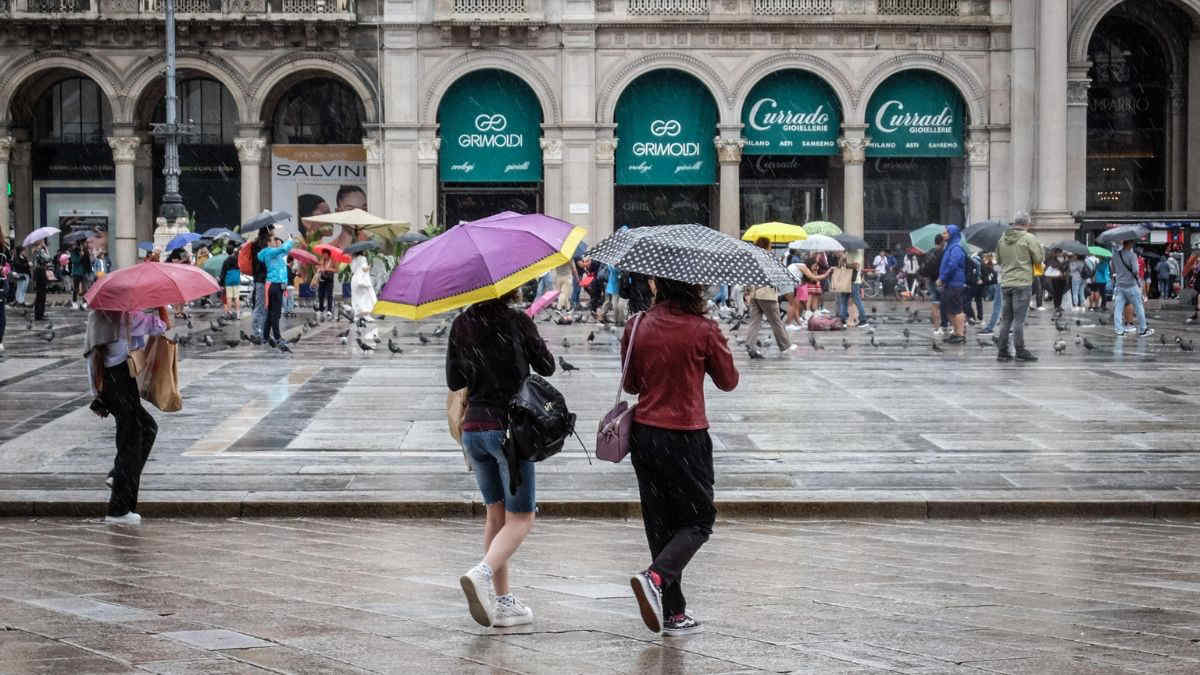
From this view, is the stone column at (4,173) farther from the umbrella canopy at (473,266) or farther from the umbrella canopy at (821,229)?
the umbrella canopy at (473,266)

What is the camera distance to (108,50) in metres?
43.9

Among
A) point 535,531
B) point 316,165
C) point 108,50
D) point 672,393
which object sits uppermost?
point 108,50

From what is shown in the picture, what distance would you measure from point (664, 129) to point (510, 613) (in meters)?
38.1

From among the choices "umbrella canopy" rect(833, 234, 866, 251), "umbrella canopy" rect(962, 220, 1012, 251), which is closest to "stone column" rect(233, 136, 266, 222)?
"umbrella canopy" rect(833, 234, 866, 251)

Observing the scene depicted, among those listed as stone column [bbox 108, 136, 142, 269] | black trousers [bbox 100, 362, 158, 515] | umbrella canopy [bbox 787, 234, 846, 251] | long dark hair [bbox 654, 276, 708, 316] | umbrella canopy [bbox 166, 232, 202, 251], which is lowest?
black trousers [bbox 100, 362, 158, 515]

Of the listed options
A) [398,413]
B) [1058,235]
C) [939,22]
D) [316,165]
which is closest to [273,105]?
[316,165]

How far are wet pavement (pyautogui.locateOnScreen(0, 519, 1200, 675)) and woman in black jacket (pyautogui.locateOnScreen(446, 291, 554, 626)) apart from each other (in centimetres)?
34

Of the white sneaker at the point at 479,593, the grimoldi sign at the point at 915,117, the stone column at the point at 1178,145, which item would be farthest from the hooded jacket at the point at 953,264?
the stone column at the point at 1178,145

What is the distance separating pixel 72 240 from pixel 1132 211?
2960 centimetres

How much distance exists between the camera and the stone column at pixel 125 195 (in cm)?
4441

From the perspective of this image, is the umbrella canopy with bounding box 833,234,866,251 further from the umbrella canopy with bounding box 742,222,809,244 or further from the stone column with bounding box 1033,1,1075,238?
the stone column with bounding box 1033,1,1075,238

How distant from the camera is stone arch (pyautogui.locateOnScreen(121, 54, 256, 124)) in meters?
43.9

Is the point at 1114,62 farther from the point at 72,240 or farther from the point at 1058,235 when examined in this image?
the point at 72,240

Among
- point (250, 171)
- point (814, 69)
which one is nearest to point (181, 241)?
point (250, 171)
